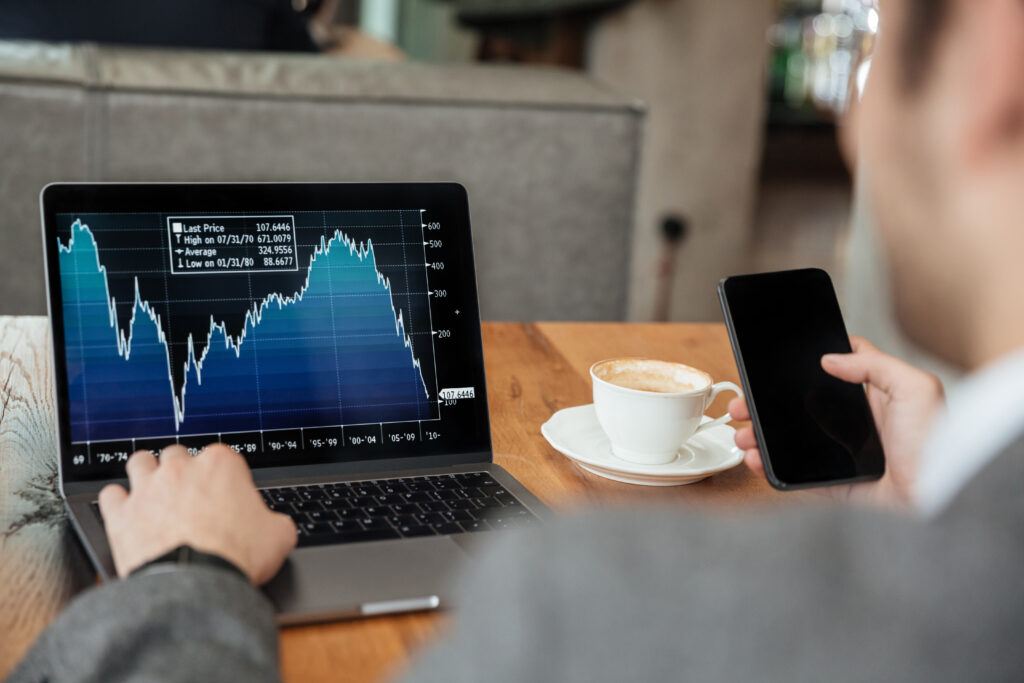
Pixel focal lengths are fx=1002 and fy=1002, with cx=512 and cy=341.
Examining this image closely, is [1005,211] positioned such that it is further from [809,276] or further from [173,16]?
[173,16]

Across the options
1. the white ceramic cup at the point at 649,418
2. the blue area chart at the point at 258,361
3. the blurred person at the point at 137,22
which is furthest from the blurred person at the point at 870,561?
the blurred person at the point at 137,22

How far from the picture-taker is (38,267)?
70.3 inches

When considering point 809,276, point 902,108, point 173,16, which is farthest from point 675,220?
point 902,108

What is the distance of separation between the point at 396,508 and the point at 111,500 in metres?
0.19

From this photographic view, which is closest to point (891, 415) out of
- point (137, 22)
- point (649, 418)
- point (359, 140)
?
point (649, 418)

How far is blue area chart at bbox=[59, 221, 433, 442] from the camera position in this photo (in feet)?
2.48

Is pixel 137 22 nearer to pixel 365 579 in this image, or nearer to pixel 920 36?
pixel 365 579

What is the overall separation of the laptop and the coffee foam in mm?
126

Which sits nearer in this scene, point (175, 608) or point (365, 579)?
point (175, 608)

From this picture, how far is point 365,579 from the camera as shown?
0.61 metres

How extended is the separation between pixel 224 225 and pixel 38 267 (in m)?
1.15

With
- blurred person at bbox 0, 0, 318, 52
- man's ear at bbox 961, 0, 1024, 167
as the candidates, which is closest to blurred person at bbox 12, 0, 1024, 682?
man's ear at bbox 961, 0, 1024, 167

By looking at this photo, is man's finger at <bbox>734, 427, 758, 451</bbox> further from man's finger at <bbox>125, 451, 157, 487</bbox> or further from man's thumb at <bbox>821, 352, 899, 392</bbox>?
man's finger at <bbox>125, 451, 157, 487</bbox>

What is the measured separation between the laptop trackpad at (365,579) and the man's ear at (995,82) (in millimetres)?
389
